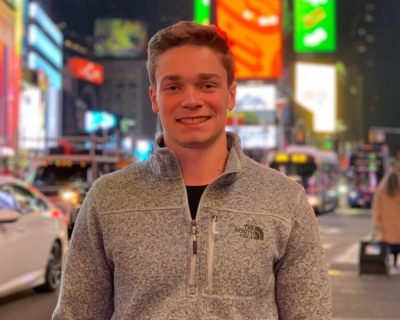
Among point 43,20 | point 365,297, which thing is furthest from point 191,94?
point 43,20

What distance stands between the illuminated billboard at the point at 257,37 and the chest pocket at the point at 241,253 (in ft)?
172

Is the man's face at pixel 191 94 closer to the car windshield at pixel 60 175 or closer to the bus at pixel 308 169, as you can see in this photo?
the car windshield at pixel 60 175

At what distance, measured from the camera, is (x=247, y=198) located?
2.55m

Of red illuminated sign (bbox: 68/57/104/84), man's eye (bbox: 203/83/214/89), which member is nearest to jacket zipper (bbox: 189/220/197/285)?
man's eye (bbox: 203/83/214/89)

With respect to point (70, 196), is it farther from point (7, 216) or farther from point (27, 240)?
point (7, 216)

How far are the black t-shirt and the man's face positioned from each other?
138 millimetres

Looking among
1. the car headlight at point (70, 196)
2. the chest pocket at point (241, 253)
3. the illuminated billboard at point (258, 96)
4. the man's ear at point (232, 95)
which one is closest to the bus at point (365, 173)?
the illuminated billboard at point (258, 96)

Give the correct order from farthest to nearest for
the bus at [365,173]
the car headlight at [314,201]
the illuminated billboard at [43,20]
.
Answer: the illuminated billboard at [43,20]
the bus at [365,173]
the car headlight at [314,201]

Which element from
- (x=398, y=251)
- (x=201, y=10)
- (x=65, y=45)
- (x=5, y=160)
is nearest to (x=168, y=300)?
(x=398, y=251)

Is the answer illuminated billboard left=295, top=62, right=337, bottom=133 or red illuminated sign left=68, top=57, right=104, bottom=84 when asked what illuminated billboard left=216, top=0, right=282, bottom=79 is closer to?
illuminated billboard left=295, top=62, right=337, bottom=133

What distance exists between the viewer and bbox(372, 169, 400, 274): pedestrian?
45.6 ft

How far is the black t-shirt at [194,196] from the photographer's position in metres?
A: 2.56

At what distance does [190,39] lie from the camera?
258 cm

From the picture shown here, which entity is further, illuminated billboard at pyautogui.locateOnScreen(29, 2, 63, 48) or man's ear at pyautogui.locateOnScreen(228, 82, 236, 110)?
illuminated billboard at pyautogui.locateOnScreen(29, 2, 63, 48)
